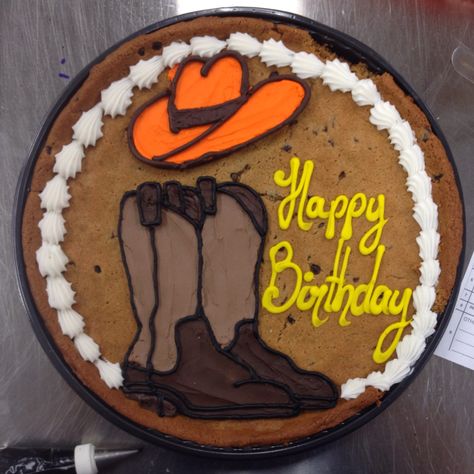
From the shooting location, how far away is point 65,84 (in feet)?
6.66

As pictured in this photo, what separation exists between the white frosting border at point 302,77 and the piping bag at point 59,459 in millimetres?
397

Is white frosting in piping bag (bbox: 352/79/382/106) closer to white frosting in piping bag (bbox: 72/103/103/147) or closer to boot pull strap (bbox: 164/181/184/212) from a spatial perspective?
boot pull strap (bbox: 164/181/184/212)

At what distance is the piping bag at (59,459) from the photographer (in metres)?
1.85

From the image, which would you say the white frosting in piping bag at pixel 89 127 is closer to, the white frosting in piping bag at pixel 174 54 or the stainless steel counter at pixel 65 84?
the white frosting in piping bag at pixel 174 54

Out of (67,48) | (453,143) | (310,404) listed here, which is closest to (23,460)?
(310,404)

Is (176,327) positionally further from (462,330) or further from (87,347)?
(462,330)

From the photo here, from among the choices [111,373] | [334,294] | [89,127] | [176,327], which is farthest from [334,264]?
[89,127]

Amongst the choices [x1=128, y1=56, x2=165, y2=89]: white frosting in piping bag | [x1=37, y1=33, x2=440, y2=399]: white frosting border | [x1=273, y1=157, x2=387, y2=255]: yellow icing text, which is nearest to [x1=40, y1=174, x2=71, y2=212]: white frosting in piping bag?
[x1=37, y1=33, x2=440, y2=399]: white frosting border

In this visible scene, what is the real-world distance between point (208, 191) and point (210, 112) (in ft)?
0.77

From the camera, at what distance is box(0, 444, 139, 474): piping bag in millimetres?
1849

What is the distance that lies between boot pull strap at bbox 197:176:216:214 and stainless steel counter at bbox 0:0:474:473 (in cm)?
79

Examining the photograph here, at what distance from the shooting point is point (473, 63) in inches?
81.5

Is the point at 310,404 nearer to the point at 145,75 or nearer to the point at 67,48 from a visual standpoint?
the point at 145,75

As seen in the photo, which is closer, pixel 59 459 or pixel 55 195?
pixel 55 195
